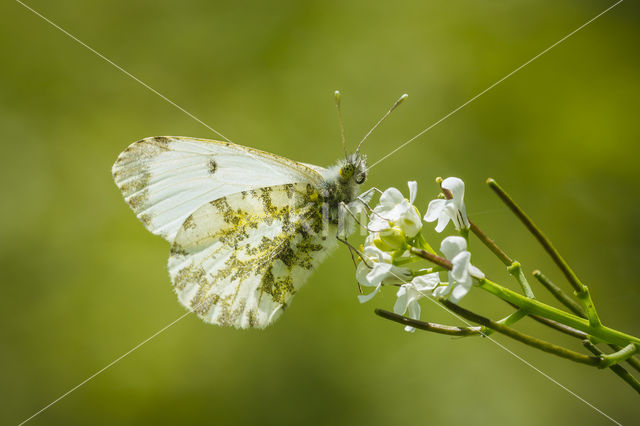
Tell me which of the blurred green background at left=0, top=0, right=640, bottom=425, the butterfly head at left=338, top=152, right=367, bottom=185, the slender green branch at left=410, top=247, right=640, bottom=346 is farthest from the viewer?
the blurred green background at left=0, top=0, right=640, bottom=425

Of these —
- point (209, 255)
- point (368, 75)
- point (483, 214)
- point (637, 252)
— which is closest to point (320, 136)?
point (368, 75)

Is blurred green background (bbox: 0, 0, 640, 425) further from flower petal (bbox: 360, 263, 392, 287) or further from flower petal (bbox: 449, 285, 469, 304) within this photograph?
flower petal (bbox: 449, 285, 469, 304)

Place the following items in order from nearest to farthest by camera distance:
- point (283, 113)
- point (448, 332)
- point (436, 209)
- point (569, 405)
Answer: point (448, 332) < point (436, 209) < point (569, 405) < point (283, 113)

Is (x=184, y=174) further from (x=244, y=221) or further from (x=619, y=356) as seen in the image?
(x=619, y=356)

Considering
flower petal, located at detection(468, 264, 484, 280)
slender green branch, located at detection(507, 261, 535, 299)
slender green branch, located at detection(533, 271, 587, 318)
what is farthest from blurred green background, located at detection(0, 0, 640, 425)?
flower petal, located at detection(468, 264, 484, 280)

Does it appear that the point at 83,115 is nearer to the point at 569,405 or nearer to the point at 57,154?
the point at 57,154

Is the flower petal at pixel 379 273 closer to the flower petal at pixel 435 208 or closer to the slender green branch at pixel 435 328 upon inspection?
the slender green branch at pixel 435 328

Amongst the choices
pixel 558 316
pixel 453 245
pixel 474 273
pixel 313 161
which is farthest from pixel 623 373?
pixel 313 161

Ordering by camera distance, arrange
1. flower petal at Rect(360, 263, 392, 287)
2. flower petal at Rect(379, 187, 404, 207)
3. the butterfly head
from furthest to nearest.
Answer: the butterfly head
flower petal at Rect(379, 187, 404, 207)
flower petal at Rect(360, 263, 392, 287)
